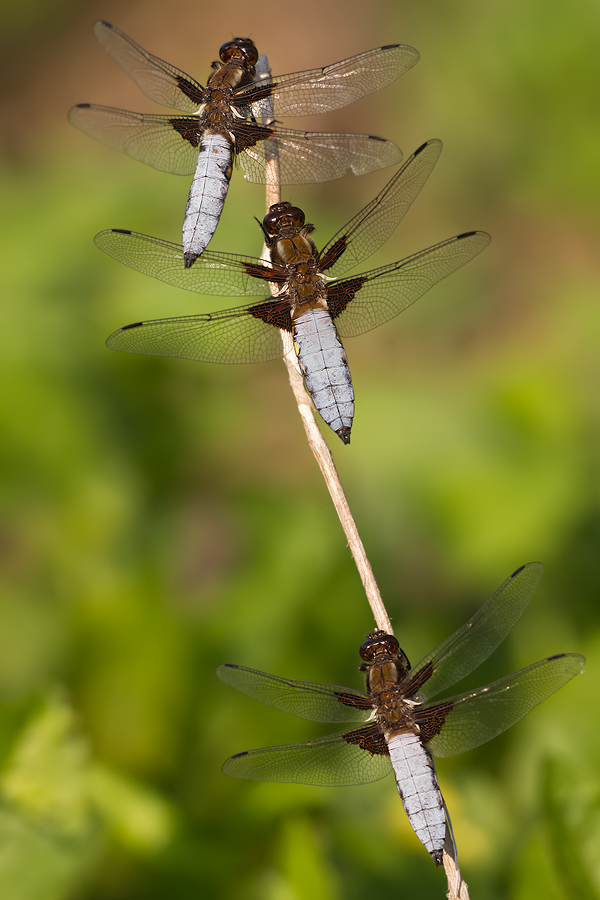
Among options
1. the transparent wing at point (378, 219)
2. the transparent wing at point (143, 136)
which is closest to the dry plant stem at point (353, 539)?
the transparent wing at point (378, 219)

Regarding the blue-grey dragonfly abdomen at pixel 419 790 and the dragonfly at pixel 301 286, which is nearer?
the blue-grey dragonfly abdomen at pixel 419 790

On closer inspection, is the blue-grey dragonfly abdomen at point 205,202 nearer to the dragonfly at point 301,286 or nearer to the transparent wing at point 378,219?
the dragonfly at point 301,286

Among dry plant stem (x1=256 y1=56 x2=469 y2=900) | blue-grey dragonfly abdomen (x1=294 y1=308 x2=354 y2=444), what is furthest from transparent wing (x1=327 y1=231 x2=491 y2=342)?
dry plant stem (x1=256 y1=56 x2=469 y2=900)

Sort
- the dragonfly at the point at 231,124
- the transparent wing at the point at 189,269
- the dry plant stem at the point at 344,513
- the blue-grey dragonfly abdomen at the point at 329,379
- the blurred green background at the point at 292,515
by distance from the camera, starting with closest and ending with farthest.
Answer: the dry plant stem at the point at 344,513, the blue-grey dragonfly abdomen at the point at 329,379, the dragonfly at the point at 231,124, the transparent wing at the point at 189,269, the blurred green background at the point at 292,515

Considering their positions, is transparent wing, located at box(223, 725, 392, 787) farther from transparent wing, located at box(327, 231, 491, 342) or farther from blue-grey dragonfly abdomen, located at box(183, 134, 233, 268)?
blue-grey dragonfly abdomen, located at box(183, 134, 233, 268)

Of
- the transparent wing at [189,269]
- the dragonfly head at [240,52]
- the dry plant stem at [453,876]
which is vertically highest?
the dragonfly head at [240,52]
